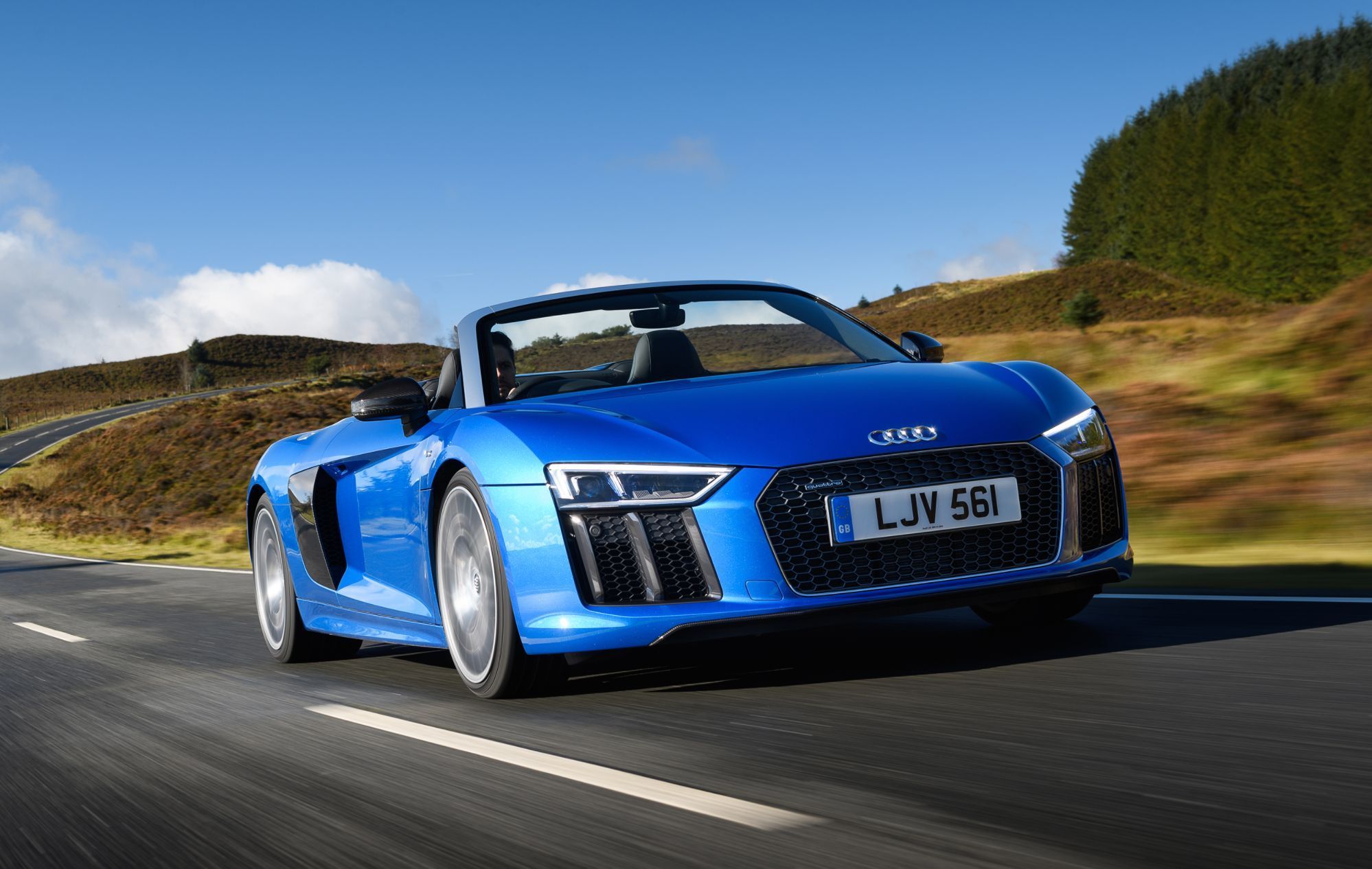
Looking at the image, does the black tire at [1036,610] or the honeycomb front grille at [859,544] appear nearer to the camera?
the honeycomb front grille at [859,544]

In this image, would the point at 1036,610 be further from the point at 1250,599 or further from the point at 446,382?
the point at 446,382

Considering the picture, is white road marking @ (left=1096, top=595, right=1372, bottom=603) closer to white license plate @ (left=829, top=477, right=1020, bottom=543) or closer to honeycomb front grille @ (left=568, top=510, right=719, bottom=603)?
white license plate @ (left=829, top=477, right=1020, bottom=543)

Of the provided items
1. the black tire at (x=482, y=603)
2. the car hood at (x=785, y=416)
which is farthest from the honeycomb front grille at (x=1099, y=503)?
the black tire at (x=482, y=603)

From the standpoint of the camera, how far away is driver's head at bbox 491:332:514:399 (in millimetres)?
5383

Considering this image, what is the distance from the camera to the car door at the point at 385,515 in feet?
16.8

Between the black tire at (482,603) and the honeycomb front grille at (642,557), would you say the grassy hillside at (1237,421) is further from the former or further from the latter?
the honeycomb front grille at (642,557)

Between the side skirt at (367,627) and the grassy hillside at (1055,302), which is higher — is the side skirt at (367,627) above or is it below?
below

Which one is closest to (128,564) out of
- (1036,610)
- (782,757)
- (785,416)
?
(1036,610)

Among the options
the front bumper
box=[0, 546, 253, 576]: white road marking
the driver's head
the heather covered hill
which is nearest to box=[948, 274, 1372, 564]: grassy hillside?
the front bumper

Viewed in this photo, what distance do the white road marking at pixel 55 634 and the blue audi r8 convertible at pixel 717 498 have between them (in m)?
3.98

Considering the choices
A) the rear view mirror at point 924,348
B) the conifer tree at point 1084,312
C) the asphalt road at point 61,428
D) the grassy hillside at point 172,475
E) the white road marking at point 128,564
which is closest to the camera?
the rear view mirror at point 924,348

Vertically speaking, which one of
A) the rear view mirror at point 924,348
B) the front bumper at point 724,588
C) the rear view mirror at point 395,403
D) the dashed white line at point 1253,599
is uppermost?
the rear view mirror at point 395,403

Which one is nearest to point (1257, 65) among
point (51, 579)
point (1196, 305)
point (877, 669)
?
point (1196, 305)

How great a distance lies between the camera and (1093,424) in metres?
4.60
